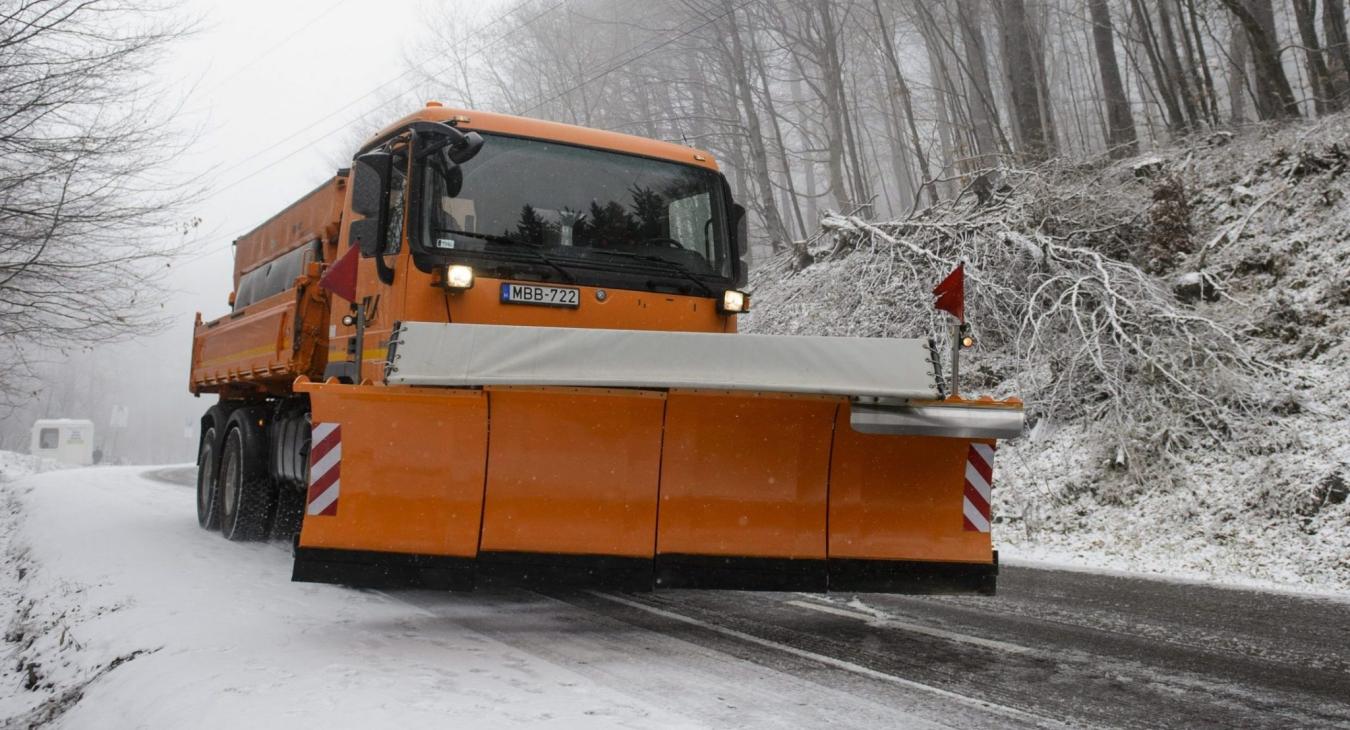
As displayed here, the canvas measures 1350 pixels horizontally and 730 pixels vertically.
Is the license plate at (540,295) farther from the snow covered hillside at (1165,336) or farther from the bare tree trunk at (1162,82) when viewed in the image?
the bare tree trunk at (1162,82)

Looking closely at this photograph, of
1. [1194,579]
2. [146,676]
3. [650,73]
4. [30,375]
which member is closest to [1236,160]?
[1194,579]

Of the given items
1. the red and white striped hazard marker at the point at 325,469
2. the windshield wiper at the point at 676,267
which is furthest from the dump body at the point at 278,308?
the red and white striped hazard marker at the point at 325,469

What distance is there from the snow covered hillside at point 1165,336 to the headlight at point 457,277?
6204 mm

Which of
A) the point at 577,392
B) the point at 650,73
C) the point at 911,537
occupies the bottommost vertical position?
the point at 911,537

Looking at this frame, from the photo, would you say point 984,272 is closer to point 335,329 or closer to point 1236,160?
point 1236,160

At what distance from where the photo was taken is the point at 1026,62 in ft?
52.1

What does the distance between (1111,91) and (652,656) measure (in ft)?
46.2

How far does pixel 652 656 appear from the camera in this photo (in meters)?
4.93

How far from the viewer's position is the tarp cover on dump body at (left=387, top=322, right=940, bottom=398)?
15.6ft

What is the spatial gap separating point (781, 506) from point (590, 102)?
2663 centimetres

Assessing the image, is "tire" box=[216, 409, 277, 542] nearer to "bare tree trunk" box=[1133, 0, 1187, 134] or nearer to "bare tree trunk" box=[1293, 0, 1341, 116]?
"bare tree trunk" box=[1133, 0, 1187, 134]

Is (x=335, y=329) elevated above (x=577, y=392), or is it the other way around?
(x=335, y=329)

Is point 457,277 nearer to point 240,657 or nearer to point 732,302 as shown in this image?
point 732,302

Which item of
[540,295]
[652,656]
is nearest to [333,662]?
[652,656]
